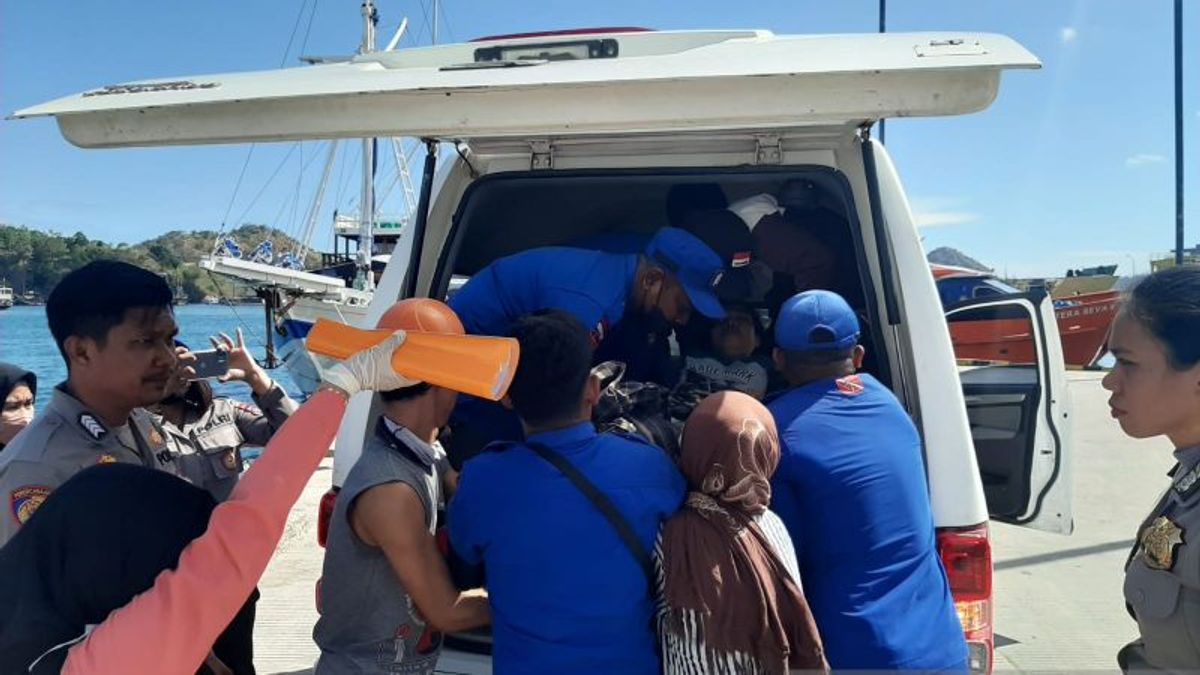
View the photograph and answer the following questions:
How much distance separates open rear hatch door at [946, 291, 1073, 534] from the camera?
2.44 metres

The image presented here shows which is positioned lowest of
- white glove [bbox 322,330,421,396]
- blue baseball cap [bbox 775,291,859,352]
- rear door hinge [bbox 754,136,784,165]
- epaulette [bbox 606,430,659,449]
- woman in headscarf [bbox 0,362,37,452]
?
woman in headscarf [bbox 0,362,37,452]

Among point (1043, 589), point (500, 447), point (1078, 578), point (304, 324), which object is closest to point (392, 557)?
point (500, 447)

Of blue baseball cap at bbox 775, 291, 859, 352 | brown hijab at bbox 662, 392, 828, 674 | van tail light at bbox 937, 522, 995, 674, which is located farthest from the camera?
blue baseball cap at bbox 775, 291, 859, 352

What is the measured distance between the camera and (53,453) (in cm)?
179

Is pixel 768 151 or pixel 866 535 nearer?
pixel 866 535

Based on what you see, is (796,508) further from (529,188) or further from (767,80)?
(529,188)

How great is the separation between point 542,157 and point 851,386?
1366 mm

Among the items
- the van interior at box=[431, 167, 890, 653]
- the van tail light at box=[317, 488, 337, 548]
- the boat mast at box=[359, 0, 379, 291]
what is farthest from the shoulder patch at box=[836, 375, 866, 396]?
the boat mast at box=[359, 0, 379, 291]

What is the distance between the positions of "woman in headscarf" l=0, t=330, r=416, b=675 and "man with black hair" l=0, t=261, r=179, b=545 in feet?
2.02

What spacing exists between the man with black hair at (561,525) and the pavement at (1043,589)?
103 inches

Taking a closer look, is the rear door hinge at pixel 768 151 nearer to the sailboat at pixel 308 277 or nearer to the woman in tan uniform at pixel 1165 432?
the woman in tan uniform at pixel 1165 432

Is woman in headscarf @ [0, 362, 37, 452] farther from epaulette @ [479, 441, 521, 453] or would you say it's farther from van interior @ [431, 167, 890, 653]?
epaulette @ [479, 441, 521, 453]

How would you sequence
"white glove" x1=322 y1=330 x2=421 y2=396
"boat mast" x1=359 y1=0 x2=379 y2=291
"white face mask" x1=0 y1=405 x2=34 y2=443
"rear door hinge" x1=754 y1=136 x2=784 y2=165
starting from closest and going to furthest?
"white glove" x1=322 y1=330 x2=421 y2=396 < "rear door hinge" x1=754 y1=136 x2=784 y2=165 < "white face mask" x1=0 y1=405 x2=34 y2=443 < "boat mast" x1=359 y1=0 x2=379 y2=291

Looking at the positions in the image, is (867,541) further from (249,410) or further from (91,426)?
(249,410)
